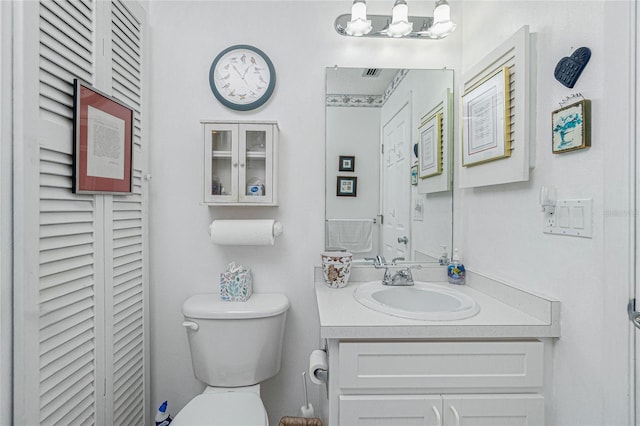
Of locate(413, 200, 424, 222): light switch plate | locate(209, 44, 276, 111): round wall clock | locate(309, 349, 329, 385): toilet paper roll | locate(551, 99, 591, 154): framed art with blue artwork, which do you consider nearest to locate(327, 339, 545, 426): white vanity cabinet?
locate(309, 349, 329, 385): toilet paper roll

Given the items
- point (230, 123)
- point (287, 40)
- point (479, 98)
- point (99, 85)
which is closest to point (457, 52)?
point (479, 98)

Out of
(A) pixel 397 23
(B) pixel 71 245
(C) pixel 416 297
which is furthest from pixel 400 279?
(B) pixel 71 245

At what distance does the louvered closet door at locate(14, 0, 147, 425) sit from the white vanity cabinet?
815mm

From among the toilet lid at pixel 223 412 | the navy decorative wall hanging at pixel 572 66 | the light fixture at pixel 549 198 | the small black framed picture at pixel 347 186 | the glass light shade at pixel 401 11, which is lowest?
the toilet lid at pixel 223 412

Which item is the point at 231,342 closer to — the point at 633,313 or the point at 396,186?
the point at 396,186

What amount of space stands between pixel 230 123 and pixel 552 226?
1.29 m

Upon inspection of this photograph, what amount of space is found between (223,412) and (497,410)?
0.92 m

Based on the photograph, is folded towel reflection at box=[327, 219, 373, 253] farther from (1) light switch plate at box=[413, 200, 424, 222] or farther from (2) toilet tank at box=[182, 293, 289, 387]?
(2) toilet tank at box=[182, 293, 289, 387]

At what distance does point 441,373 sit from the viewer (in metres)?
1.08

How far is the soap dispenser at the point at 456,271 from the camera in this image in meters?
1.64

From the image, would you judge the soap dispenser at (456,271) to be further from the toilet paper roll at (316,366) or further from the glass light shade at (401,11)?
the glass light shade at (401,11)

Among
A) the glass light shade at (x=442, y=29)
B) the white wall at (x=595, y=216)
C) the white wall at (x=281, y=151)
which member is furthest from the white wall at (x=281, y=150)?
the white wall at (x=595, y=216)

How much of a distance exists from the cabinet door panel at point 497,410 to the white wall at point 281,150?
2.62 ft

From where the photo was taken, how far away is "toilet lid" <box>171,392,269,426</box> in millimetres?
1203
